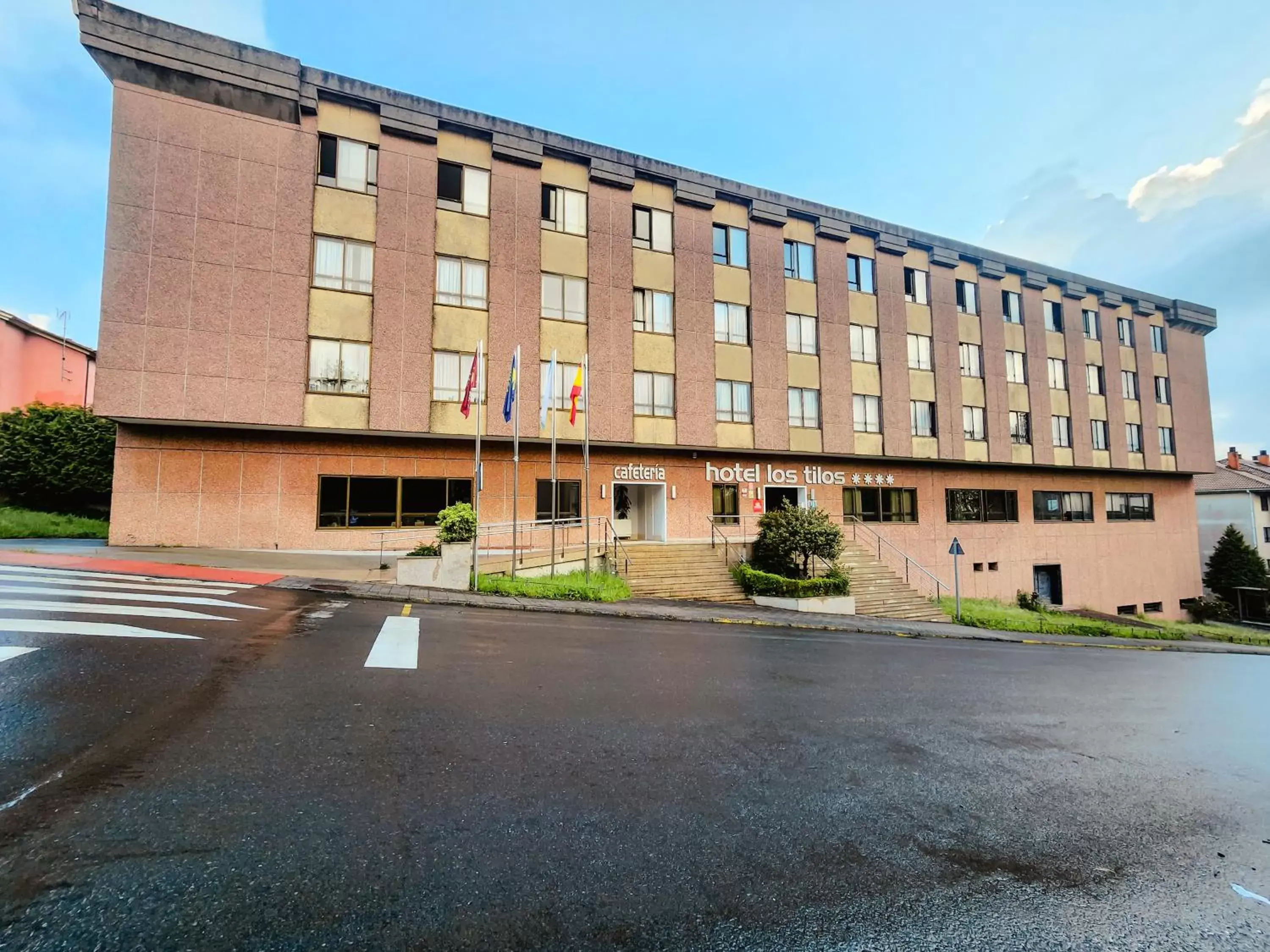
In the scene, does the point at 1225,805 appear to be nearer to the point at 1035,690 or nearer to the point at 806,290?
the point at 1035,690

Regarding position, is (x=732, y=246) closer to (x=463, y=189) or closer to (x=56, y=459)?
(x=463, y=189)

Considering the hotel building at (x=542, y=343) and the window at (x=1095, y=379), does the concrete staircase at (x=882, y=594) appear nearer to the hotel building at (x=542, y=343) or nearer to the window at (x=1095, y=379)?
the hotel building at (x=542, y=343)

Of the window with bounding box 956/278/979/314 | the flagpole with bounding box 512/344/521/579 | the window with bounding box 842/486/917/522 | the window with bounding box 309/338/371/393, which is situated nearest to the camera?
the flagpole with bounding box 512/344/521/579

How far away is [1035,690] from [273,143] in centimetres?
2328

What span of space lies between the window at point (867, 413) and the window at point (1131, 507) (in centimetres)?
1592

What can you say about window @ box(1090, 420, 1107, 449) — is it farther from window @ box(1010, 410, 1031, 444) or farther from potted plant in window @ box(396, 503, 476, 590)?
potted plant in window @ box(396, 503, 476, 590)

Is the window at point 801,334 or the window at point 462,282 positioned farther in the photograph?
the window at point 801,334

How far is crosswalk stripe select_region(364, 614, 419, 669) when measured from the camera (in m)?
6.49

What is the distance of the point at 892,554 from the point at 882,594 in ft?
21.3

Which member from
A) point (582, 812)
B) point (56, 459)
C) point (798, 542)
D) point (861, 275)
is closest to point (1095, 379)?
point (861, 275)

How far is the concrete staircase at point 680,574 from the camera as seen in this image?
17.5 metres

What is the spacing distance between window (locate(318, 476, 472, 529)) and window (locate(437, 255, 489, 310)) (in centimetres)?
602

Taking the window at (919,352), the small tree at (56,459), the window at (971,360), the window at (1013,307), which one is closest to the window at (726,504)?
the window at (919,352)

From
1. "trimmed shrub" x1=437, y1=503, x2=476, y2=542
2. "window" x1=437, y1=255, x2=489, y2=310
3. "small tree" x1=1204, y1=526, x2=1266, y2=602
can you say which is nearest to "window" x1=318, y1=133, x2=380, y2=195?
"window" x1=437, y1=255, x2=489, y2=310
